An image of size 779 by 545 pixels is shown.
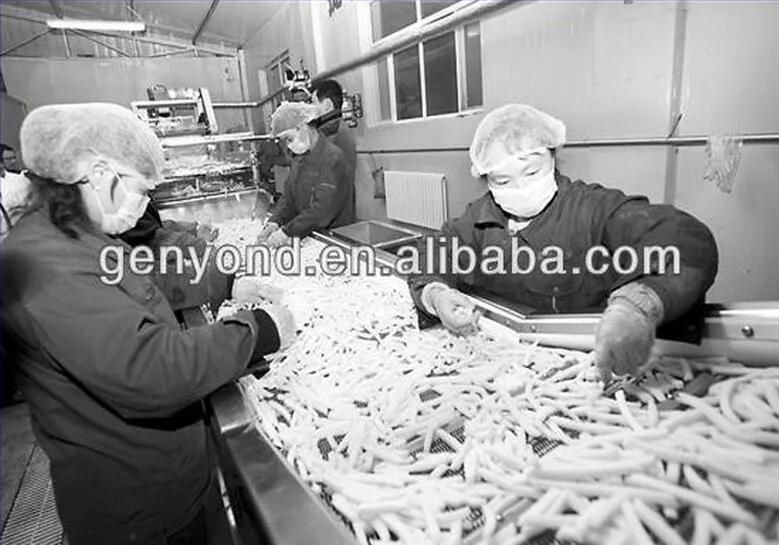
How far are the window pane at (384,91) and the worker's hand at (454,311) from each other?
4074 mm

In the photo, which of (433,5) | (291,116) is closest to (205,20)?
(291,116)

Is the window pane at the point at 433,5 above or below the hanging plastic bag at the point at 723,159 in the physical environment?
above

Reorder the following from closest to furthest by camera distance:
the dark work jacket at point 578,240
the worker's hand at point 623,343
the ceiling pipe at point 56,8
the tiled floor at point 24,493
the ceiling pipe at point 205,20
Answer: the worker's hand at point 623,343
the dark work jacket at point 578,240
the tiled floor at point 24,493
the ceiling pipe at point 205,20
the ceiling pipe at point 56,8

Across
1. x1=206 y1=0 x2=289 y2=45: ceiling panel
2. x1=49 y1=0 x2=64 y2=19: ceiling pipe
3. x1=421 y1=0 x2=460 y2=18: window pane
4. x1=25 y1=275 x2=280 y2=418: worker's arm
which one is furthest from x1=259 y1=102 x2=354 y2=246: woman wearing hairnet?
x1=49 y1=0 x2=64 y2=19: ceiling pipe

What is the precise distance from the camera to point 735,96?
208 cm

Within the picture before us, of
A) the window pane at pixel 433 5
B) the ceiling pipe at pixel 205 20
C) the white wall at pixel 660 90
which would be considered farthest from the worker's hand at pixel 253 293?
the ceiling pipe at pixel 205 20

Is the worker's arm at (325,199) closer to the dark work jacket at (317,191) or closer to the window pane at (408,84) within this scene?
the dark work jacket at (317,191)

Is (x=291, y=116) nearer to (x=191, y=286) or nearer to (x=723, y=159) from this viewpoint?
→ (x=191, y=286)

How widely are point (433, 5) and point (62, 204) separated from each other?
395 cm

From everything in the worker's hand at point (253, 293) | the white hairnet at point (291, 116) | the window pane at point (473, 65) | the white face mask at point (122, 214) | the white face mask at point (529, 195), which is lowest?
the worker's hand at point (253, 293)

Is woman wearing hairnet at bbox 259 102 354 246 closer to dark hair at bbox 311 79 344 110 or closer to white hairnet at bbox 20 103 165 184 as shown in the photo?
dark hair at bbox 311 79 344 110

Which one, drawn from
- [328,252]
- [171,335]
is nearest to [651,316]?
[171,335]

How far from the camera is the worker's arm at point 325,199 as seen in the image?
142 inches

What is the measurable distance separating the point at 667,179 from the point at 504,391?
6.20 feet
